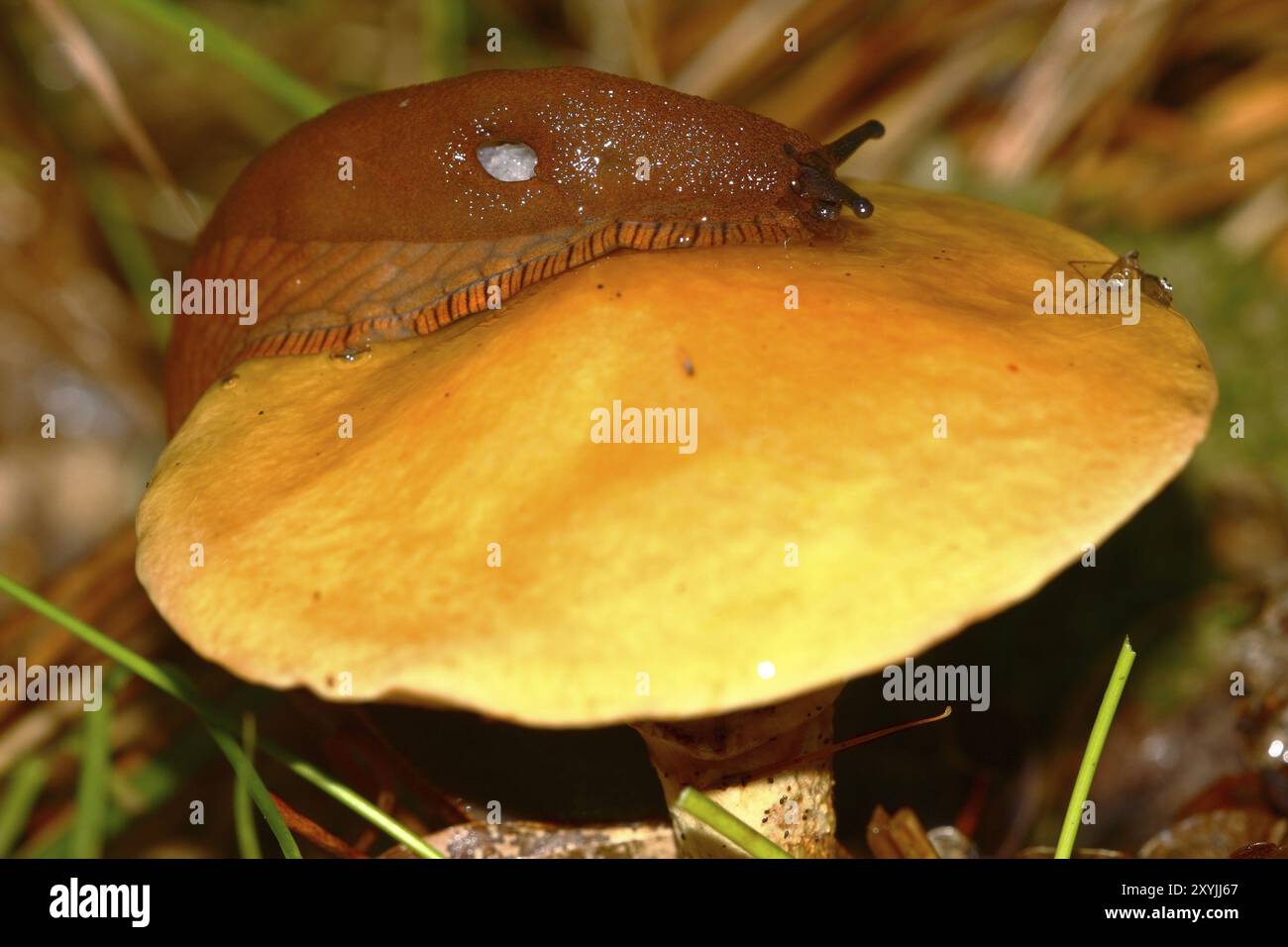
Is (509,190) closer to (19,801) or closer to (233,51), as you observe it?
(233,51)

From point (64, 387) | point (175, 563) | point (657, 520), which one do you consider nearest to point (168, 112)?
point (64, 387)

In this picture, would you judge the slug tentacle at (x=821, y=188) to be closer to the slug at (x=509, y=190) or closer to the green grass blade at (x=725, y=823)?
the slug at (x=509, y=190)

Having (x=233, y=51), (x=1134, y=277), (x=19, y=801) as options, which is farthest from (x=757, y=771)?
(x=233, y=51)

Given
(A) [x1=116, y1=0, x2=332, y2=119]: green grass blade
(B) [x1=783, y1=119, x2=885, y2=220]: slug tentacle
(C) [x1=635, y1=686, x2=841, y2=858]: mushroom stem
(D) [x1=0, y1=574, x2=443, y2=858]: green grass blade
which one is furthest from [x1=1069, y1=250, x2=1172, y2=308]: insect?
(A) [x1=116, y1=0, x2=332, y2=119]: green grass blade

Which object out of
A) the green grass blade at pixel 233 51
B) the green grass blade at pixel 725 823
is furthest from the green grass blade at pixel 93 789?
the green grass blade at pixel 233 51

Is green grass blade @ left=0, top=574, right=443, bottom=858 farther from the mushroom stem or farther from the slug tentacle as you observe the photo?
the slug tentacle
